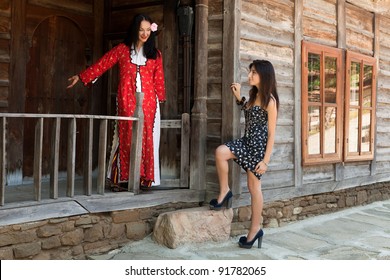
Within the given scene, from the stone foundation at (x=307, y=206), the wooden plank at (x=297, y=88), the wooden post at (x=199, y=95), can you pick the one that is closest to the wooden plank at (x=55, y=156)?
the wooden post at (x=199, y=95)

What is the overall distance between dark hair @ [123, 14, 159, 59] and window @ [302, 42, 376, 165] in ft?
7.57

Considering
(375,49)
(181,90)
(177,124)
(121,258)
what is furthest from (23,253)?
(375,49)

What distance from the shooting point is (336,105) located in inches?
265

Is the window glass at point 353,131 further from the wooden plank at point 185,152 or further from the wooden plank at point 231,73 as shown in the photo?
the wooden plank at point 185,152

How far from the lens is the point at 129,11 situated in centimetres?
593

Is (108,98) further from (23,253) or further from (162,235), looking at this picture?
(23,253)

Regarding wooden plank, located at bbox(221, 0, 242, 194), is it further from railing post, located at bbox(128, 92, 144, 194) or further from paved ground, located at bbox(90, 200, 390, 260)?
railing post, located at bbox(128, 92, 144, 194)

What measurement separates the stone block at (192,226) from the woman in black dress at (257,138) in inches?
14.5

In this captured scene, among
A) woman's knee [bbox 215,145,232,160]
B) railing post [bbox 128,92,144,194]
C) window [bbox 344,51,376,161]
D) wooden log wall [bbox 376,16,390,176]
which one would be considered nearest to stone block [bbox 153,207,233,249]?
railing post [bbox 128,92,144,194]

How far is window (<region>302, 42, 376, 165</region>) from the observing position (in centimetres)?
629

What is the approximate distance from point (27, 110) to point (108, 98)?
3.60 feet

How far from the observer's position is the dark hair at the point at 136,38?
15.8ft

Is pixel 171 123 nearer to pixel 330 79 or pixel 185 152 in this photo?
pixel 185 152

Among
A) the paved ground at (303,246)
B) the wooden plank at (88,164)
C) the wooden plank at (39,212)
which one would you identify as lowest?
the paved ground at (303,246)
